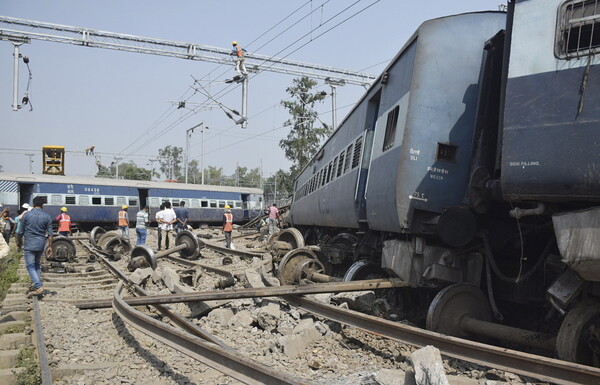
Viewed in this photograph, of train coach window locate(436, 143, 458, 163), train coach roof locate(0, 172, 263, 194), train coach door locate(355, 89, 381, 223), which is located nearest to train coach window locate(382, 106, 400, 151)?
train coach window locate(436, 143, 458, 163)

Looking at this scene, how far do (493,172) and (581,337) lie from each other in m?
2.22

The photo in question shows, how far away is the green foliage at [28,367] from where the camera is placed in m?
4.27

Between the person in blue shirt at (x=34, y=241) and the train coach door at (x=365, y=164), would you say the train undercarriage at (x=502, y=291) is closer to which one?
Result: the train coach door at (x=365, y=164)

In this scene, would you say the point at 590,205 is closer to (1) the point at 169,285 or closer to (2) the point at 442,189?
(2) the point at 442,189

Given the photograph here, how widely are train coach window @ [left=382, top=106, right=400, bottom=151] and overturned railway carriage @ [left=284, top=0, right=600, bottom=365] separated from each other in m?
0.02

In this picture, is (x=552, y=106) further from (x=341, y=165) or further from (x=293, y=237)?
(x=293, y=237)

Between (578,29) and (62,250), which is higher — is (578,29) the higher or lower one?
the higher one

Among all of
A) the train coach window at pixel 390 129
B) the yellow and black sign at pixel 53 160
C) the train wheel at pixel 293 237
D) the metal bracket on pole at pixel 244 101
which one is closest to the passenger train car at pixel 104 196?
the yellow and black sign at pixel 53 160

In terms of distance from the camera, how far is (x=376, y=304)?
614cm

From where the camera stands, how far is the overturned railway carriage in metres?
3.88

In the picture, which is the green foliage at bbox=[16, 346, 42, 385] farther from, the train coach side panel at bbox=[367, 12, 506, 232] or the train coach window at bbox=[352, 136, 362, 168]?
the train coach window at bbox=[352, 136, 362, 168]

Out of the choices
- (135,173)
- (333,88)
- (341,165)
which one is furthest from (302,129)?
(135,173)

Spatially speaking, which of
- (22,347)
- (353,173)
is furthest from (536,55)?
(22,347)

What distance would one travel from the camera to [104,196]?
31172mm
